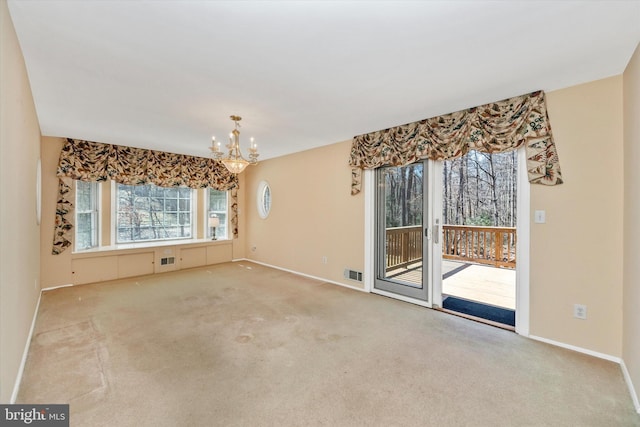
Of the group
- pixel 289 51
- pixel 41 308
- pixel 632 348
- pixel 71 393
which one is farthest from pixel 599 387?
pixel 41 308

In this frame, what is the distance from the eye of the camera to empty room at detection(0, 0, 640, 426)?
172cm

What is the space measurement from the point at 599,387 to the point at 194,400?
2908mm

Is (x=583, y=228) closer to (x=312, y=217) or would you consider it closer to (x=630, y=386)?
(x=630, y=386)

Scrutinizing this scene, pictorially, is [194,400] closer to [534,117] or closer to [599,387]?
[599,387]

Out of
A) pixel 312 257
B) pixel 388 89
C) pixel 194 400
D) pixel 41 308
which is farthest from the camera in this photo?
pixel 312 257

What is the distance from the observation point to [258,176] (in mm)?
6434

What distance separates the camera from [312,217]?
16.8 ft

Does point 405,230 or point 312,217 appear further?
point 312,217

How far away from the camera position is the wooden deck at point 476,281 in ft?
12.8

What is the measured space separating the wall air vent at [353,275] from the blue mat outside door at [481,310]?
4.11ft

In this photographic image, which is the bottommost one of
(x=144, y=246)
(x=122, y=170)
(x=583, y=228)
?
(x=144, y=246)

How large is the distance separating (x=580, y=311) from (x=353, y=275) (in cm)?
268

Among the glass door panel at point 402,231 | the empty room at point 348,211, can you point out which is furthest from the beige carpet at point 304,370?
the glass door panel at point 402,231

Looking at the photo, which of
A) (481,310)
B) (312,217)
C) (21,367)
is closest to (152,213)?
(312,217)
